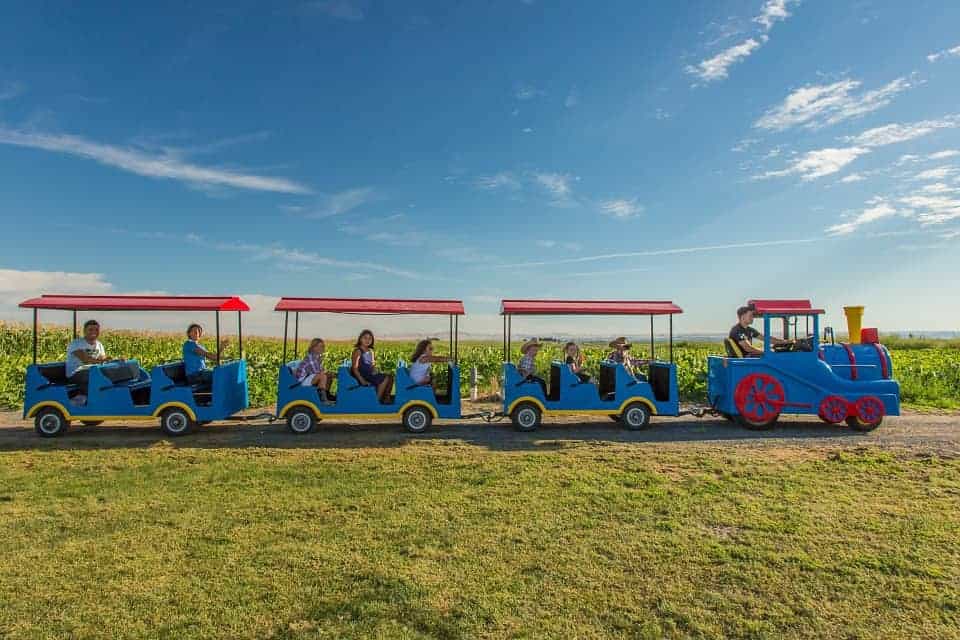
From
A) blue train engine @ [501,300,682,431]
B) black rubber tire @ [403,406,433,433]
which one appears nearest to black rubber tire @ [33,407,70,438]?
black rubber tire @ [403,406,433,433]

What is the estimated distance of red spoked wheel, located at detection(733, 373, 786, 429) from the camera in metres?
10.8

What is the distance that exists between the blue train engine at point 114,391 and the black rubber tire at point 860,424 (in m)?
11.8

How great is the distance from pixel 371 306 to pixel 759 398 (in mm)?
7562

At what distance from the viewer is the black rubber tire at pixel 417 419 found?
34.0 ft

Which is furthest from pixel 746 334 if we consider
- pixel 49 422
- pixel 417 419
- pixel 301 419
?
pixel 49 422

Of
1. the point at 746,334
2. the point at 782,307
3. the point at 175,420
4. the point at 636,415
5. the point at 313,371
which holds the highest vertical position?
the point at 782,307

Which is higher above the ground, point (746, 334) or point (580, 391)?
point (746, 334)

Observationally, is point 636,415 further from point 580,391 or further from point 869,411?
point 869,411

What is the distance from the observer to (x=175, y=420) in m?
10.2

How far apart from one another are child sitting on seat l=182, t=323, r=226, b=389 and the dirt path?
0.95m

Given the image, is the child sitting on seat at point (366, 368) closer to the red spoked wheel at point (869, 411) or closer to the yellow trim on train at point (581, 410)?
the yellow trim on train at point (581, 410)

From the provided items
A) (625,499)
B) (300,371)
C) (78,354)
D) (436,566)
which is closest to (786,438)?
(625,499)

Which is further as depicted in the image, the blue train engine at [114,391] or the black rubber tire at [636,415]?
the black rubber tire at [636,415]

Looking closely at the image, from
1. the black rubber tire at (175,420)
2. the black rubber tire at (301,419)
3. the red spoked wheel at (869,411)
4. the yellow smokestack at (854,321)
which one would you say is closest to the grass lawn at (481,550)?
the black rubber tire at (175,420)
